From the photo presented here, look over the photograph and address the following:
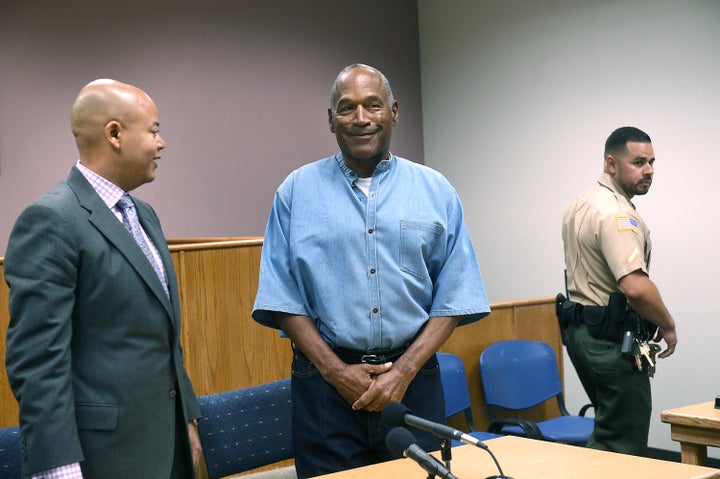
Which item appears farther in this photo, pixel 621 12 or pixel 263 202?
pixel 263 202

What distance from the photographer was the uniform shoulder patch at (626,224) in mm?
3930

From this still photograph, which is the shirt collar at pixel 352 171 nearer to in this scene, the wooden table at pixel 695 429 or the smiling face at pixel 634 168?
the wooden table at pixel 695 429

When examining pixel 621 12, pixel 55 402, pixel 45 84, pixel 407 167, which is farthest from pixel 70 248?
pixel 621 12

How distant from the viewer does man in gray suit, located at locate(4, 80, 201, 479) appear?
1874 millimetres

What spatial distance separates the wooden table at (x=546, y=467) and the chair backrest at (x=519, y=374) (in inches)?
95.9

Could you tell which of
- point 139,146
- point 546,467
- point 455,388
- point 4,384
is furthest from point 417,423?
point 455,388

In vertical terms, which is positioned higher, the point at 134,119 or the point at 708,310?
the point at 134,119

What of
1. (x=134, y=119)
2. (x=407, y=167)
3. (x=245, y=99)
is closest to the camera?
(x=134, y=119)

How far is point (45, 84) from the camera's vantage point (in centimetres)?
625

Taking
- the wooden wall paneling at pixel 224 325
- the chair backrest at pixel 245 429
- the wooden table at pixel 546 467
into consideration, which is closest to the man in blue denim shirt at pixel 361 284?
the wooden table at pixel 546 467

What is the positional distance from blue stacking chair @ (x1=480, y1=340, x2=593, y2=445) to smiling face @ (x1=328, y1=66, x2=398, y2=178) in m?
2.40

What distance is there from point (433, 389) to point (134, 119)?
1074 millimetres

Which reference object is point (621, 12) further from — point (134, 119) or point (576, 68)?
point (134, 119)

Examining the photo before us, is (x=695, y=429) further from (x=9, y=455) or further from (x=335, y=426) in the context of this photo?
(x=9, y=455)
